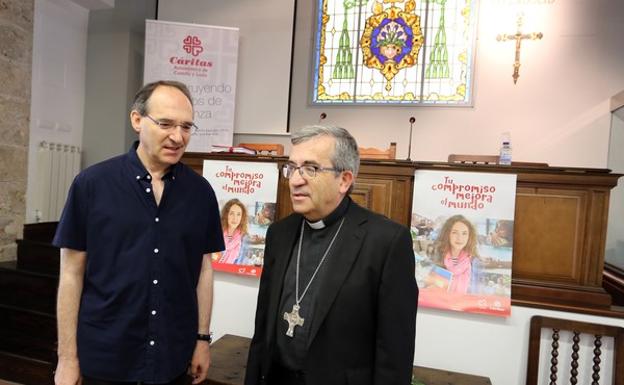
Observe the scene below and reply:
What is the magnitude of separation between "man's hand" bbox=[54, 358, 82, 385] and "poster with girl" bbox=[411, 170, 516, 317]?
171 cm

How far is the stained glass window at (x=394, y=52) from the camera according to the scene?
454cm

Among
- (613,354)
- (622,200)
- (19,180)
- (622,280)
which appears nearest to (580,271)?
(613,354)

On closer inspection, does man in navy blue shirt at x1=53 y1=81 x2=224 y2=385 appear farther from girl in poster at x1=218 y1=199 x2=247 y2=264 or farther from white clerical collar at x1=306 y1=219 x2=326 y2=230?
girl in poster at x1=218 y1=199 x2=247 y2=264

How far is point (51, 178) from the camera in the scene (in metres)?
4.19

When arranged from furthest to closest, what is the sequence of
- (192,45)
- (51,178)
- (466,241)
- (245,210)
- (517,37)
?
(192,45), (51,178), (517,37), (245,210), (466,241)

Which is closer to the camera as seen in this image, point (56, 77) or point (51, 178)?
point (51, 178)

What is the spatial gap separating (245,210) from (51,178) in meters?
2.64

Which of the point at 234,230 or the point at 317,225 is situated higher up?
the point at 317,225

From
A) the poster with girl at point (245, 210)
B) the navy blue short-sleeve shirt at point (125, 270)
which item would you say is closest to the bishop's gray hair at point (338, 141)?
the navy blue short-sleeve shirt at point (125, 270)

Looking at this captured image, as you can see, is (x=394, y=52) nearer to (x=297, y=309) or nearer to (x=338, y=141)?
(x=338, y=141)

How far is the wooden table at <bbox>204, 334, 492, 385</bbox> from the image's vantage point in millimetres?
2062

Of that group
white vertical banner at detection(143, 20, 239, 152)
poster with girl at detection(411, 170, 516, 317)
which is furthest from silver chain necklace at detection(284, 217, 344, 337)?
white vertical banner at detection(143, 20, 239, 152)

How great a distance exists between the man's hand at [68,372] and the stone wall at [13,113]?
2929mm

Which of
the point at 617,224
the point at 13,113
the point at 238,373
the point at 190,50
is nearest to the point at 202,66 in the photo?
the point at 190,50
